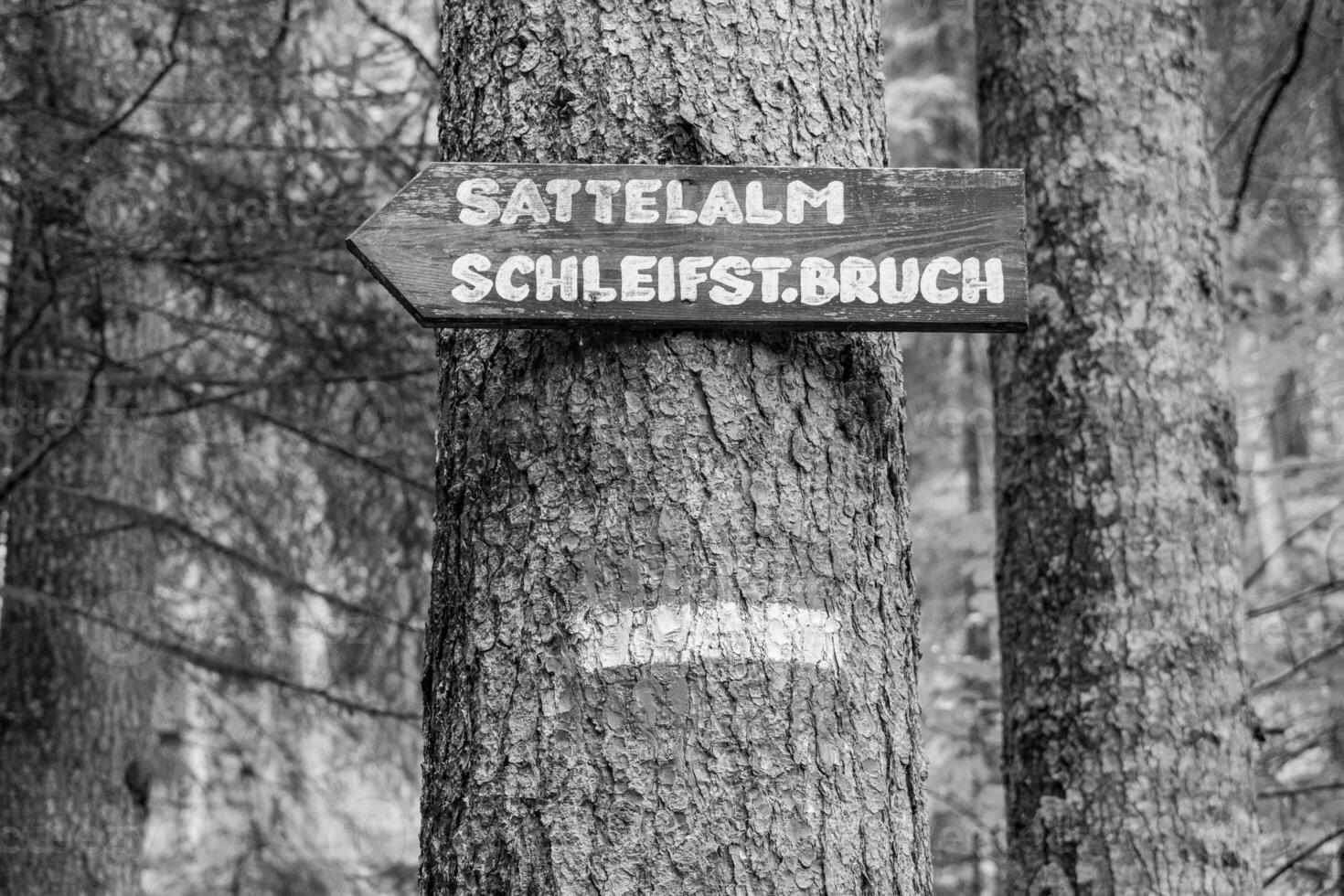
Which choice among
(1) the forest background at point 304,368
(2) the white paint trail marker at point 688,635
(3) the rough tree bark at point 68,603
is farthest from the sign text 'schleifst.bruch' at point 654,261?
(3) the rough tree bark at point 68,603

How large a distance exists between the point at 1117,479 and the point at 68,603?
3.90 meters

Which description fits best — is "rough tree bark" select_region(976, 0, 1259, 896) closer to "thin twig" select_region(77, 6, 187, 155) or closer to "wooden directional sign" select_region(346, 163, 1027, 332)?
"wooden directional sign" select_region(346, 163, 1027, 332)

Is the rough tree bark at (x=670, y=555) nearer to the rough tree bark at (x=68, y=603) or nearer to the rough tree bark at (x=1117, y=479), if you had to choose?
the rough tree bark at (x=1117, y=479)

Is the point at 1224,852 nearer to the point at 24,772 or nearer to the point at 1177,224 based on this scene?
the point at 1177,224

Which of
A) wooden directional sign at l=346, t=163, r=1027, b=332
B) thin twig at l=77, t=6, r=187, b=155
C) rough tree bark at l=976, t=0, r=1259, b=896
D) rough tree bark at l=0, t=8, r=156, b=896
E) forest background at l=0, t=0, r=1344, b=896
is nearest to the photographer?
wooden directional sign at l=346, t=163, r=1027, b=332

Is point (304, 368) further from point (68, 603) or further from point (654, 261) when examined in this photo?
point (654, 261)

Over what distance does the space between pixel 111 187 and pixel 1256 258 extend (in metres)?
6.74

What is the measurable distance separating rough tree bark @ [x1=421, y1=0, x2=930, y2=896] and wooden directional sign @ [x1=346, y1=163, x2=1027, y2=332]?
0.15 feet

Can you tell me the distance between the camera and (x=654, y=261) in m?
1.64

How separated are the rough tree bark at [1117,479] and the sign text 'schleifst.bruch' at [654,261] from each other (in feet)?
5.29

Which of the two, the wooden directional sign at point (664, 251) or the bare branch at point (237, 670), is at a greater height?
the wooden directional sign at point (664, 251)

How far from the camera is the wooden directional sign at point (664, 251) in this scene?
1616 mm

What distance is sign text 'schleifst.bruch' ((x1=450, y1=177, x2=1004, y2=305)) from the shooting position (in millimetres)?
1619

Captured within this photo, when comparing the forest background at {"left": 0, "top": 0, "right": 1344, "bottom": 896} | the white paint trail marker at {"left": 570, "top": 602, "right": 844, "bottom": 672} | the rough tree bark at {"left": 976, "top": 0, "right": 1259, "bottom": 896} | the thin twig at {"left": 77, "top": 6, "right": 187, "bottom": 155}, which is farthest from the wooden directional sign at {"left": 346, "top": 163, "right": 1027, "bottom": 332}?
the thin twig at {"left": 77, "top": 6, "right": 187, "bottom": 155}
